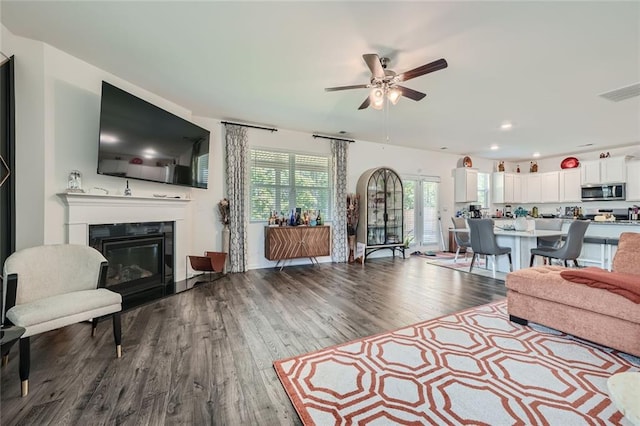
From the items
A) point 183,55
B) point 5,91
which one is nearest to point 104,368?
point 5,91

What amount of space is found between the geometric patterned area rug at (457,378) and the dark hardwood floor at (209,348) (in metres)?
0.21

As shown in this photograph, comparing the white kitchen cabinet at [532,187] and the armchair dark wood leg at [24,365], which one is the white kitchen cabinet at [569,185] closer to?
the white kitchen cabinet at [532,187]

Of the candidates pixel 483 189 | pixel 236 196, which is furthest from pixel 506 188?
pixel 236 196

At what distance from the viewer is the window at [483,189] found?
827 cm

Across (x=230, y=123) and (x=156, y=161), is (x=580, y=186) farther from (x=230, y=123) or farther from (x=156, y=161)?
(x=156, y=161)

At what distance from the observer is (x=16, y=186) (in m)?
2.58

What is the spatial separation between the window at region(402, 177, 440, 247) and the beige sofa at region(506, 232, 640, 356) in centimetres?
422

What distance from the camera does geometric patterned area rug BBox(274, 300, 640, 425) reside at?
4.88ft

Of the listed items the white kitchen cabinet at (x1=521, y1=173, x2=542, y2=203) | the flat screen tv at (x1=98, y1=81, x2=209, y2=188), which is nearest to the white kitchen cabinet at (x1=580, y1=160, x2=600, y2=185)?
the white kitchen cabinet at (x1=521, y1=173, x2=542, y2=203)

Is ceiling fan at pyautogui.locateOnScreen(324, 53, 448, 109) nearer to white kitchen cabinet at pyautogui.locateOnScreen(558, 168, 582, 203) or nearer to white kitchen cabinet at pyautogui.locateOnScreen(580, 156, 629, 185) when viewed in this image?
white kitchen cabinet at pyautogui.locateOnScreen(580, 156, 629, 185)

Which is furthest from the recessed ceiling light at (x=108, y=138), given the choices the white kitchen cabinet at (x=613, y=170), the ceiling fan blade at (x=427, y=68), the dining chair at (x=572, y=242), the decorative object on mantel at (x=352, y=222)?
the white kitchen cabinet at (x=613, y=170)

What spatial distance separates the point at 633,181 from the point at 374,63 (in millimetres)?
7801

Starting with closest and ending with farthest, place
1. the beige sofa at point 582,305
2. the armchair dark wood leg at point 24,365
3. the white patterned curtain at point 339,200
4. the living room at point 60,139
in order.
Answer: the armchair dark wood leg at point 24,365 < the beige sofa at point 582,305 < the living room at point 60,139 < the white patterned curtain at point 339,200

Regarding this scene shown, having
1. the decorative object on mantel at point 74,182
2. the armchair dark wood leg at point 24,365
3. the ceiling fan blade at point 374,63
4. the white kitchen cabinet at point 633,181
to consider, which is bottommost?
the armchair dark wood leg at point 24,365
